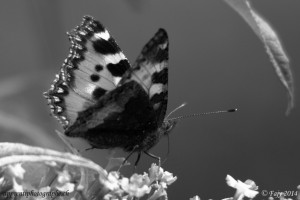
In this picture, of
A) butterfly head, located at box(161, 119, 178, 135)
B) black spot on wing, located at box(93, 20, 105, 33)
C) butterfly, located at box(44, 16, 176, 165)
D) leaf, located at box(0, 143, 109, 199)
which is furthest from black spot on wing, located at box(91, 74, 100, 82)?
leaf, located at box(0, 143, 109, 199)

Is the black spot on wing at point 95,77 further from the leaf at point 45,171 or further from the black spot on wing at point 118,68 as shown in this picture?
the leaf at point 45,171

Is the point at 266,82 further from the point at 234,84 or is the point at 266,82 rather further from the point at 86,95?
the point at 86,95

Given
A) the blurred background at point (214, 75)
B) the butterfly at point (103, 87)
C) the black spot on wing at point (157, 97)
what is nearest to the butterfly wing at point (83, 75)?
the butterfly at point (103, 87)

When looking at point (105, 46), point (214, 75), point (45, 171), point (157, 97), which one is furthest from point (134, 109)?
point (214, 75)

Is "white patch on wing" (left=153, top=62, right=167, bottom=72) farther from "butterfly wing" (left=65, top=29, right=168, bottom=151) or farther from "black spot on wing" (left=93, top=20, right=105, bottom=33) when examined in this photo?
"black spot on wing" (left=93, top=20, right=105, bottom=33)

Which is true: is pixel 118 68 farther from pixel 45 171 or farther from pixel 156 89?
pixel 45 171

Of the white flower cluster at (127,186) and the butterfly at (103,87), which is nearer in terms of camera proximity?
the white flower cluster at (127,186)
